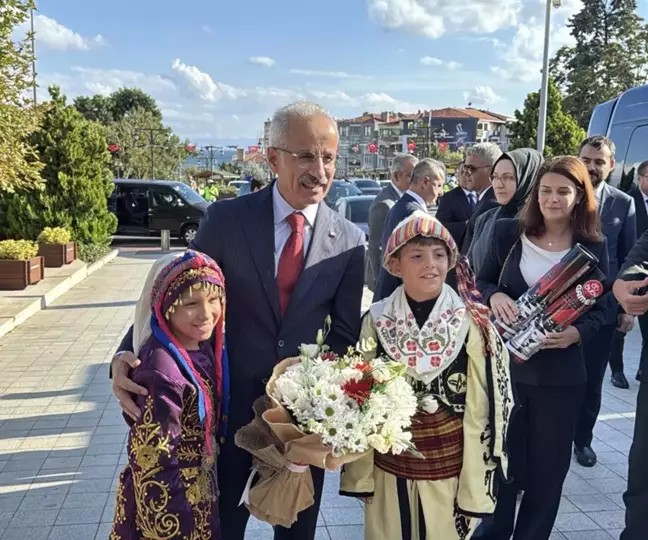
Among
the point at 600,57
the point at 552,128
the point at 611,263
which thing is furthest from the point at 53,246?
the point at 600,57

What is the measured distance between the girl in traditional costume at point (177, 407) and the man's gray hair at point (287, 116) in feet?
1.69

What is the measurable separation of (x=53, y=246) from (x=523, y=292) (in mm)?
10708

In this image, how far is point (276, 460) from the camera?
1893 mm

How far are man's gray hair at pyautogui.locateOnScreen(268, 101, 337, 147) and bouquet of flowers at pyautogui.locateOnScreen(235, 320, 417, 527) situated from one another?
76cm

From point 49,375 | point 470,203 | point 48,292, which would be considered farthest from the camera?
point 48,292

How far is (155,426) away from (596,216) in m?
2.28

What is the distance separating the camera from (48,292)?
9.23 meters

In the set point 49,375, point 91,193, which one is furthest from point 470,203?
point 91,193

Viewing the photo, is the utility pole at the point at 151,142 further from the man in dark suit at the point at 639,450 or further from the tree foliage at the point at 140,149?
the man in dark suit at the point at 639,450

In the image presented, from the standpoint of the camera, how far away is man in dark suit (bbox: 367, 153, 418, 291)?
5.62 metres

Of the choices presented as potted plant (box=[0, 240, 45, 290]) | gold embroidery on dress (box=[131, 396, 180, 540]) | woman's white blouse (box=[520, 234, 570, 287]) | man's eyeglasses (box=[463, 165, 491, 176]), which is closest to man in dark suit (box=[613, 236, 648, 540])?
woman's white blouse (box=[520, 234, 570, 287])

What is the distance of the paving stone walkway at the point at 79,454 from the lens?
3.30 metres

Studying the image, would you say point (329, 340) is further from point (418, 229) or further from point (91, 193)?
point (91, 193)

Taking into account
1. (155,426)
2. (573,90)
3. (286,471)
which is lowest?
(286,471)
